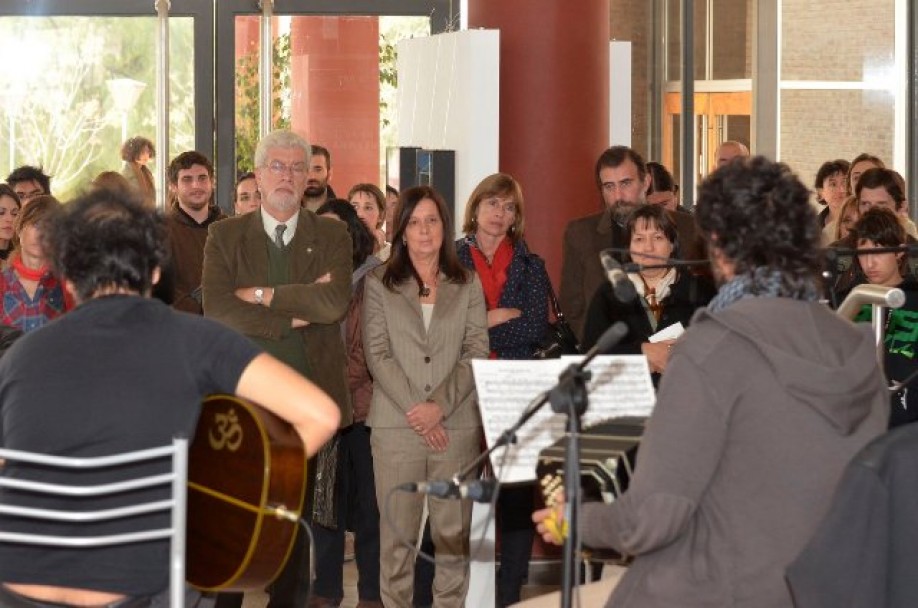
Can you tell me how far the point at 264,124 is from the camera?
39.1 feet

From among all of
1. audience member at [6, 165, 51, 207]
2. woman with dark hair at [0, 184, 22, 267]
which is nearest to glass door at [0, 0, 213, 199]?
audience member at [6, 165, 51, 207]

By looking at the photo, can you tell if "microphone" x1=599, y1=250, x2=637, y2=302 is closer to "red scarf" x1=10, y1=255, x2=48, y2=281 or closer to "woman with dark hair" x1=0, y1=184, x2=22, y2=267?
"red scarf" x1=10, y1=255, x2=48, y2=281

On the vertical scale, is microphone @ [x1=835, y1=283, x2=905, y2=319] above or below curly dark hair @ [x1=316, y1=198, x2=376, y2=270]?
below

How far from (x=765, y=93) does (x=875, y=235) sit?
5.07 metres

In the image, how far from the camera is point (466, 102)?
7254 millimetres

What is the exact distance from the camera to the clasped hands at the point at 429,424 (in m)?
5.96

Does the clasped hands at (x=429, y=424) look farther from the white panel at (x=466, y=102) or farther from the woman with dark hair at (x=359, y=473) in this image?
the white panel at (x=466, y=102)

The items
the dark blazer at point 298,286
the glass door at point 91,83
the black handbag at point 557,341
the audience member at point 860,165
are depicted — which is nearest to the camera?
the dark blazer at point 298,286

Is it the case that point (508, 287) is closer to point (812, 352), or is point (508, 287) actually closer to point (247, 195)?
point (247, 195)

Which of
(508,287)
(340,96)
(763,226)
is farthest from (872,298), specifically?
(340,96)

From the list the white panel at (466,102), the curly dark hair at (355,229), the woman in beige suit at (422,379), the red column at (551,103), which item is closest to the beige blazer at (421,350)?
the woman in beige suit at (422,379)

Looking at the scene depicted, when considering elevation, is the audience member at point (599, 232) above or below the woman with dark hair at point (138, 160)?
below

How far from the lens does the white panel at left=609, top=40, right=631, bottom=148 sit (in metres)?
7.84

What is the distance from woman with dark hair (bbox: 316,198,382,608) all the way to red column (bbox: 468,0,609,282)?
1.25 meters
